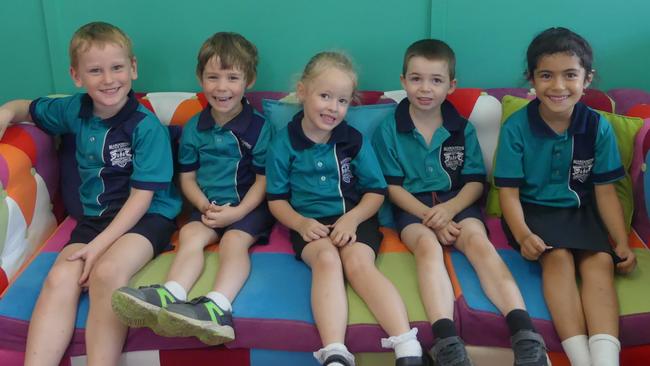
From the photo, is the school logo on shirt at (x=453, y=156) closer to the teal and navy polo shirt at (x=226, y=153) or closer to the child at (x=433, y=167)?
the child at (x=433, y=167)

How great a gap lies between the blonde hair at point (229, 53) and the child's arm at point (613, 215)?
1.13 m

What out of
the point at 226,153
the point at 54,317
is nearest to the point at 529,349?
the point at 226,153

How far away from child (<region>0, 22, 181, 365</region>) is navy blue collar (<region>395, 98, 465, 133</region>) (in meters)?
0.74

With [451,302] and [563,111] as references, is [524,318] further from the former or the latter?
[563,111]

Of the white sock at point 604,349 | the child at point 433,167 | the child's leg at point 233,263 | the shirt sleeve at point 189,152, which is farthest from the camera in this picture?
the shirt sleeve at point 189,152

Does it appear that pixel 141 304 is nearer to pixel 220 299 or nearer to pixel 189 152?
pixel 220 299

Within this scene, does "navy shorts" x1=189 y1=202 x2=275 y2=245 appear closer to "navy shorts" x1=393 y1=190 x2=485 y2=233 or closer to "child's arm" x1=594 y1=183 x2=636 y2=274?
"navy shorts" x1=393 y1=190 x2=485 y2=233

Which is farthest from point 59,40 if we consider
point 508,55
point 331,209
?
point 508,55

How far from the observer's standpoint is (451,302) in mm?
1589

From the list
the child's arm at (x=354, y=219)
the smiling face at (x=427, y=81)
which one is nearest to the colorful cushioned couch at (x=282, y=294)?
the child's arm at (x=354, y=219)

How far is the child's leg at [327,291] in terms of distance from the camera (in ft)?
4.99

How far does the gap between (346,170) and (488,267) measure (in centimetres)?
52

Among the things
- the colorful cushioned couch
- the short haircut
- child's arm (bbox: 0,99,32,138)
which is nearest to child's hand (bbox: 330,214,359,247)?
the colorful cushioned couch

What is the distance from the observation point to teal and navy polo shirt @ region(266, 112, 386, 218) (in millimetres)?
1884
